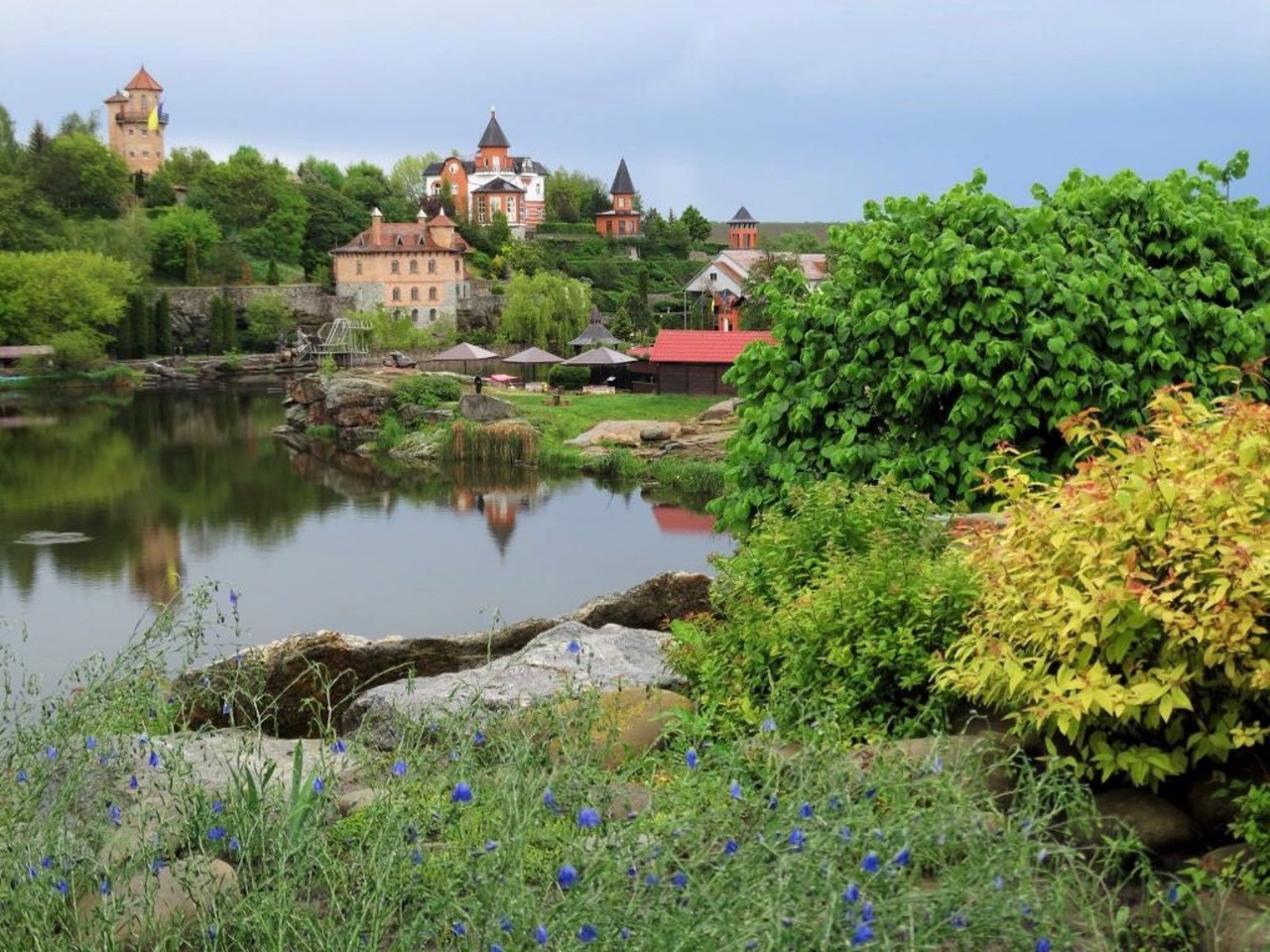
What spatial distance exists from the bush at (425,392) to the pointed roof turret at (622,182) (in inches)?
2128

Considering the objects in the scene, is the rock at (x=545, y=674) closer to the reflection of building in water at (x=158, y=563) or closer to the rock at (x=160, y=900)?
the rock at (x=160, y=900)

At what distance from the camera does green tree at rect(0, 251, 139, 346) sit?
2163 inches

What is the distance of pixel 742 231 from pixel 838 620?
282 feet

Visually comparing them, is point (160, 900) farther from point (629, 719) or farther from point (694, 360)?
point (694, 360)

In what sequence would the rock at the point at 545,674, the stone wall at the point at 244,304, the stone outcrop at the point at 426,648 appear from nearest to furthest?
the rock at the point at 545,674, the stone outcrop at the point at 426,648, the stone wall at the point at 244,304

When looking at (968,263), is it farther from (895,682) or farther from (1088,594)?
(1088,594)

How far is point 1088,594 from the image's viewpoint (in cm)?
449

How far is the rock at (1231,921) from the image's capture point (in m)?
3.70

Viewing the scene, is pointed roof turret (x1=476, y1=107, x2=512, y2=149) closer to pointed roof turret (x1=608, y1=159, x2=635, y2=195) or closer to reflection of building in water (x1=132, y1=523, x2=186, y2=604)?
pointed roof turret (x1=608, y1=159, x2=635, y2=195)

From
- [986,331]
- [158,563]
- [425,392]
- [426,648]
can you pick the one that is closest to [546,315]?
[425,392]

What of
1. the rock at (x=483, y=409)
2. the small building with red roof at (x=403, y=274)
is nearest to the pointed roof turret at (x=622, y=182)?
the small building with red roof at (x=403, y=274)

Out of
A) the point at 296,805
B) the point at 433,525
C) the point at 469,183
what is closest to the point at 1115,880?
the point at 296,805

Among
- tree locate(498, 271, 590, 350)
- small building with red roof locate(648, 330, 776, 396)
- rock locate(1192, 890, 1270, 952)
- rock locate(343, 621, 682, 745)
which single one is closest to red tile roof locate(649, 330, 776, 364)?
small building with red roof locate(648, 330, 776, 396)

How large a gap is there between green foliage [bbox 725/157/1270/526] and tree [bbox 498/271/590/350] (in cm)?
5039
